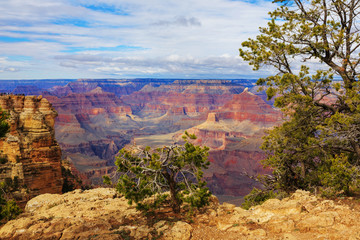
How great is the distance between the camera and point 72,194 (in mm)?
17734

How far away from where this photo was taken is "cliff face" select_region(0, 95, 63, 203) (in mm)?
27530

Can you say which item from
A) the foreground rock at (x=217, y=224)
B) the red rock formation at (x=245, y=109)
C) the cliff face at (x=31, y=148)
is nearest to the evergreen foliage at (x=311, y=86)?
the foreground rock at (x=217, y=224)

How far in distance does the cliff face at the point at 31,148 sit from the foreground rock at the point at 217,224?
57.9 ft

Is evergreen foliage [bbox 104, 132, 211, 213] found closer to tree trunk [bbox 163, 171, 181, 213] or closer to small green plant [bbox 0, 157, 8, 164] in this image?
tree trunk [bbox 163, 171, 181, 213]

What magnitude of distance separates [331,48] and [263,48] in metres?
3.22

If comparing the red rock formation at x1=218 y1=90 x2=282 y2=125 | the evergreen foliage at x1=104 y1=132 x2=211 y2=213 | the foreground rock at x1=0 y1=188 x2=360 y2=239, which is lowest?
the red rock formation at x1=218 y1=90 x2=282 y2=125

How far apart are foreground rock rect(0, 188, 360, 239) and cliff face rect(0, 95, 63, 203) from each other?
1766 centimetres

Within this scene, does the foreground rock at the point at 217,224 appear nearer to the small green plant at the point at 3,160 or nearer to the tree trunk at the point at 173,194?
the tree trunk at the point at 173,194

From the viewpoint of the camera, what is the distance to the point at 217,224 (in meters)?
10.3

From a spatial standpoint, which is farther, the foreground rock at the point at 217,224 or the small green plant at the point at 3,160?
the small green plant at the point at 3,160

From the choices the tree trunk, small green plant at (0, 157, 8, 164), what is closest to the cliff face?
small green plant at (0, 157, 8, 164)

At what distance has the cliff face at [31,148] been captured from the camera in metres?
27.5

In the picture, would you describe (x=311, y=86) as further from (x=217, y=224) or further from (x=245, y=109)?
(x=245, y=109)

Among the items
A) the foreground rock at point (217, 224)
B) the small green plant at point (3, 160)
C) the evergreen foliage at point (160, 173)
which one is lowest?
the small green plant at point (3, 160)
